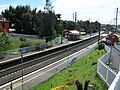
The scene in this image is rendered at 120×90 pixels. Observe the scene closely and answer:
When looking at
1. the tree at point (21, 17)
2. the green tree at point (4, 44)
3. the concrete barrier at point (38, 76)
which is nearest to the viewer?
the concrete barrier at point (38, 76)

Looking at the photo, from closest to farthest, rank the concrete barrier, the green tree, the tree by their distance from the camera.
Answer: the concrete barrier
the green tree
the tree

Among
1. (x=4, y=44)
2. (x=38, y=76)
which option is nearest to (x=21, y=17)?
(x=4, y=44)

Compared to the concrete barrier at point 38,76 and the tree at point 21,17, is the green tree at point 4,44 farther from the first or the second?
the tree at point 21,17

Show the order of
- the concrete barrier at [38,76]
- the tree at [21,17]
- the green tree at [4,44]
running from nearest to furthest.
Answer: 1. the concrete barrier at [38,76]
2. the green tree at [4,44]
3. the tree at [21,17]

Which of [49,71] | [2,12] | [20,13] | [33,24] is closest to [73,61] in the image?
[49,71]

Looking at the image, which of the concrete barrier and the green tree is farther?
the green tree

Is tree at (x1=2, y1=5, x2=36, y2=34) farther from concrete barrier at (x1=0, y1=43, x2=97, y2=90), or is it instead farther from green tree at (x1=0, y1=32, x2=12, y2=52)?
concrete barrier at (x1=0, y1=43, x2=97, y2=90)

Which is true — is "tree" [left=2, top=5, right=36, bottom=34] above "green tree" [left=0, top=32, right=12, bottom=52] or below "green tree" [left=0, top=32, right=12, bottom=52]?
above

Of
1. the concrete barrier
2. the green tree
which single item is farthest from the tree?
the concrete barrier

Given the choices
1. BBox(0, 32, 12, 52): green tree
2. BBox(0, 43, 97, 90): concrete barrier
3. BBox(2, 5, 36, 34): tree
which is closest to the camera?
BBox(0, 43, 97, 90): concrete barrier

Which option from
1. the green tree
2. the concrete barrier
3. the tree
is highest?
the tree

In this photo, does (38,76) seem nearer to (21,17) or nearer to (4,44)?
(4,44)

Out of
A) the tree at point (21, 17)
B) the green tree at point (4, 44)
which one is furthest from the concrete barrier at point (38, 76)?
the tree at point (21, 17)

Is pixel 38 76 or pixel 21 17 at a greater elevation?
pixel 21 17
